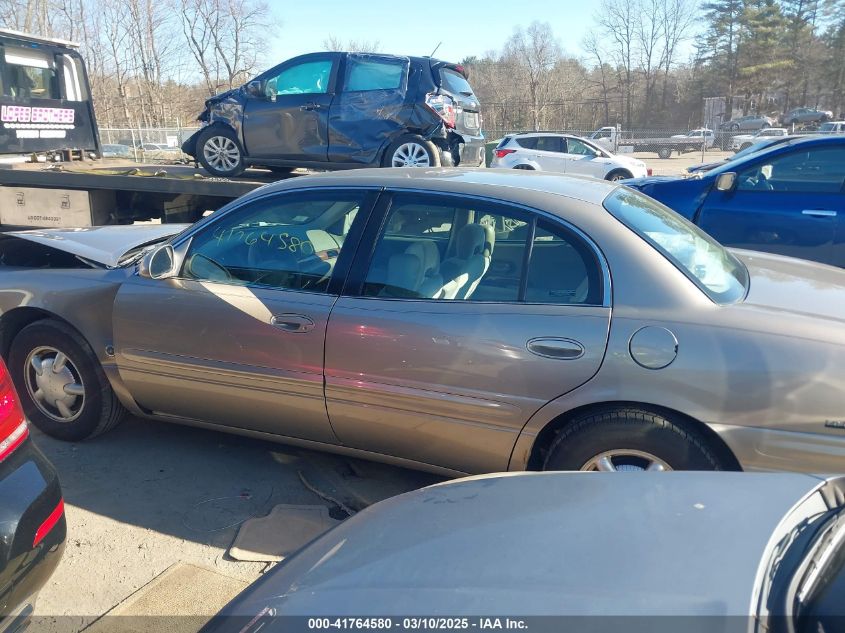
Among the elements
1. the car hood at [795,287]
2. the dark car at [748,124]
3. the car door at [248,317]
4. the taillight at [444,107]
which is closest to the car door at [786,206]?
the car hood at [795,287]

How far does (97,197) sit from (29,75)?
2.40 m

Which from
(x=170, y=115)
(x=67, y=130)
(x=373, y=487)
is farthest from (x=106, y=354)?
(x=170, y=115)

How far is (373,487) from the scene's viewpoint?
3.46 m

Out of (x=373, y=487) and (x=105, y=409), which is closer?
(x=373, y=487)

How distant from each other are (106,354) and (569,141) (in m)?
17.8

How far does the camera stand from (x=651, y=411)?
2561 millimetres

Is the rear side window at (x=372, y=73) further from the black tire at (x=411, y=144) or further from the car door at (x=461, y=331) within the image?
the car door at (x=461, y=331)

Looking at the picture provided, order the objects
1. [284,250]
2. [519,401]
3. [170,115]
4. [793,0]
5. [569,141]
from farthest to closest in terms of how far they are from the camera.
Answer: [793,0] → [170,115] → [569,141] → [284,250] → [519,401]

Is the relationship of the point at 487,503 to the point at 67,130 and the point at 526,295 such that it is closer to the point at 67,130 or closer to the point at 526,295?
the point at 526,295

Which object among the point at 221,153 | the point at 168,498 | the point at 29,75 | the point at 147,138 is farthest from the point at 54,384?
the point at 147,138

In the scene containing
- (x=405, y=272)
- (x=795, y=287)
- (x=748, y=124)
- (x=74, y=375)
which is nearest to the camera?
(x=795, y=287)

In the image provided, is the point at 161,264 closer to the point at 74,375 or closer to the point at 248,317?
the point at 248,317

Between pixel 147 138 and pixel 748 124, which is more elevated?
pixel 748 124

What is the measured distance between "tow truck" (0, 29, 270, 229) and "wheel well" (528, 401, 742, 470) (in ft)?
14.7
